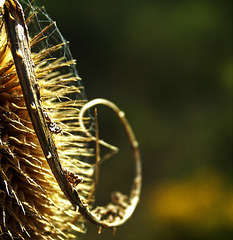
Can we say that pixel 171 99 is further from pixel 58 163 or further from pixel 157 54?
pixel 58 163

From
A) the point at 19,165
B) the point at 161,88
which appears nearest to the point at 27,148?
the point at 19,165

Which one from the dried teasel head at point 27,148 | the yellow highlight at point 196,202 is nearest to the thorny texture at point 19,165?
the dried teasel head at point 27,148

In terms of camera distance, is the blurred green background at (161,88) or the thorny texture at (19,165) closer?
the thorny texture at (19,165)

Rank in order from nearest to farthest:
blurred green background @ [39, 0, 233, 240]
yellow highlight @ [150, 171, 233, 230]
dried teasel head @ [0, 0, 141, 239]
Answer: dried teasel head @ [0, 0, 141, 239] → yellow highlight @ [150, 171, 233, 230] → blurred green background @ [39, 0, 233, 240]

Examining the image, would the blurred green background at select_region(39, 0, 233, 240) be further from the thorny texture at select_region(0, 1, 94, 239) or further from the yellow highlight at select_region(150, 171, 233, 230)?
the thorny texture at select_region(0, 1, 94, 239)

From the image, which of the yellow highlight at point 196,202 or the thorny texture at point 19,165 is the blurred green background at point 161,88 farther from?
the thorny texture at point 19,165

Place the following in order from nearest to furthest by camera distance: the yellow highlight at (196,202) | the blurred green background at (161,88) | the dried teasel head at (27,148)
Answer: the dried teasel head at (27,148) → the yellow highlight at (196,202) → the blurred green background at (161,88)

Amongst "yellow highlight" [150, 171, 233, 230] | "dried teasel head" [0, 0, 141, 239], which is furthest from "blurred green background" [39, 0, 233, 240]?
"dried teasel head" [0, 0, 141, 239]

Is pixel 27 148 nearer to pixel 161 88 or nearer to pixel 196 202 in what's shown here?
pixel 196 202
